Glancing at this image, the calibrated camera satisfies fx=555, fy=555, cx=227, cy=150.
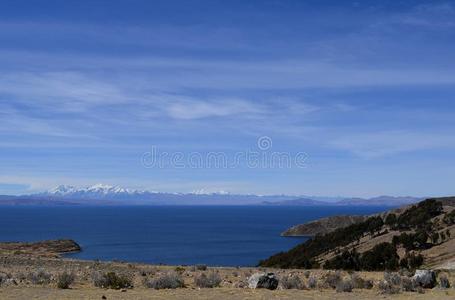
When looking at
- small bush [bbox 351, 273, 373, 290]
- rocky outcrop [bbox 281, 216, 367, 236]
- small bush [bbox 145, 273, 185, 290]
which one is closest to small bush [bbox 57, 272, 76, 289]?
small bush [bbox 145, 273, 185, 290]

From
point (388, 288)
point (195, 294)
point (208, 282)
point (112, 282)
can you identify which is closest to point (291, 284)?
point (208, 282)

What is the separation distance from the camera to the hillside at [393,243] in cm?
4456

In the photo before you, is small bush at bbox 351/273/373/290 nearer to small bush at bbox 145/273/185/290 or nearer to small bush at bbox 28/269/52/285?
small bush at bbox 145/273/185/290

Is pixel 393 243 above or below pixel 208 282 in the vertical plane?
below

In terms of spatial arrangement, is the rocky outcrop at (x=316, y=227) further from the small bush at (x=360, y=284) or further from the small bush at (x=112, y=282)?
the small bush at (x=112, y=282)

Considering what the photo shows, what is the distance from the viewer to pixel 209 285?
74.7ft

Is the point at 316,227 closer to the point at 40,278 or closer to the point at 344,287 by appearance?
the point at 344,287

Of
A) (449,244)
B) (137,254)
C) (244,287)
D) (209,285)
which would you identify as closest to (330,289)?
(244,287)

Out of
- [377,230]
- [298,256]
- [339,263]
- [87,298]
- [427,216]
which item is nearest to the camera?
[87,298]

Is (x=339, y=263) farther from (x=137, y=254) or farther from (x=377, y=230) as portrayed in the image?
(x=137, y=254)

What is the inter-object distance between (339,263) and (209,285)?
1237 inches

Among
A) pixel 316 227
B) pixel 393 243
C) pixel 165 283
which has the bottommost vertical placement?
pixel 316 227

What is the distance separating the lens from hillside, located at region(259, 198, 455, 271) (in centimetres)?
4456

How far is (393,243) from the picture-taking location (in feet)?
171
